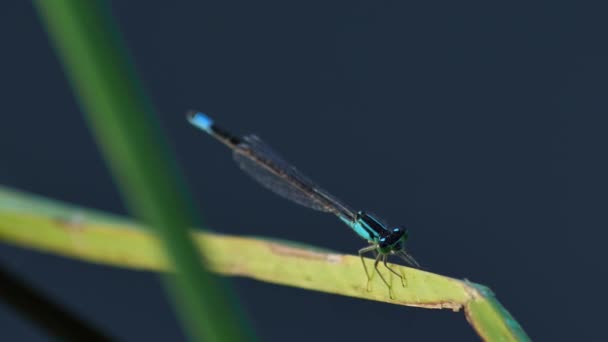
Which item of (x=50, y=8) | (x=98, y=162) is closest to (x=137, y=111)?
(x=50, y=8)

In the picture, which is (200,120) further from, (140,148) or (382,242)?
(140,148)

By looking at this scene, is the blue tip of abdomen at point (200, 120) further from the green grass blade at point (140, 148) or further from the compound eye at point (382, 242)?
the green grass blade at point (140, 148)

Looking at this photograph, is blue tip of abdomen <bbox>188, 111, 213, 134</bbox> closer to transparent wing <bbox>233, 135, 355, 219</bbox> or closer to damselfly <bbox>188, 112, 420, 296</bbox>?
damselfly <bbox>188, 112, 420, 296</bbox>

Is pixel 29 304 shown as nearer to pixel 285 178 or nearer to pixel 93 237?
pixel 93 237

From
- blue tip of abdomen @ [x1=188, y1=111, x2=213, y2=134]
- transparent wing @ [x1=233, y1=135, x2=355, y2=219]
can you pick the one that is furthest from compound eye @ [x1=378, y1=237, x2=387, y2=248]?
blue tip of abdomen @ [x1=188, y1=111, x2=213, y2=134]

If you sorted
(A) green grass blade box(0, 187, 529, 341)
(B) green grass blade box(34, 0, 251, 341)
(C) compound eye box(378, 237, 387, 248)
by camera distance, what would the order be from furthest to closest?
(C) compound eye box(378, 237, 387, 248)
(A) green grass blade box(0, 187, 529, 341)
(B) green grass blade box(34, 0, 251, 341)

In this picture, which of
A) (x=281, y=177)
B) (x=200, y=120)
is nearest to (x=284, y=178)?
(x=281, y=177)

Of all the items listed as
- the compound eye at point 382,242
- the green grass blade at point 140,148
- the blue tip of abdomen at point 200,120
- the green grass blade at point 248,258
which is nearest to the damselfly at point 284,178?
the blue tip of abdomen at point 200,120
